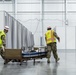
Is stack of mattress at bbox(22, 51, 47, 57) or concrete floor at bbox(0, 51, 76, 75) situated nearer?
concrete floor at bbox(0, 51, 76, 75)

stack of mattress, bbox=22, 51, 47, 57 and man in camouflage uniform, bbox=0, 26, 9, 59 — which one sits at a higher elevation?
man in camouflage uniform, bbox=0, 26, 9, 59

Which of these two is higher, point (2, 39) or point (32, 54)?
point (2, 39)

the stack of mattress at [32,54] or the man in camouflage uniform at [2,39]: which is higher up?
the man in camouflage uniform at [2,39]

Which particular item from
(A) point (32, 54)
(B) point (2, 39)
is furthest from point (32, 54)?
(B) point (2, 39)

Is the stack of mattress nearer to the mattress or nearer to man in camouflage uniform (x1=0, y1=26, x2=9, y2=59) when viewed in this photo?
A: the mattress

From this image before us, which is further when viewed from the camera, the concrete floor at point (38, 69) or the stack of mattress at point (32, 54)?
the stack of mattress at point (32, 54)

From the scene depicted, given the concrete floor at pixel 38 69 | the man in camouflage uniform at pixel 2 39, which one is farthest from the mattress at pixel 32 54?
the man in camouflage uniform at pixel 2 39

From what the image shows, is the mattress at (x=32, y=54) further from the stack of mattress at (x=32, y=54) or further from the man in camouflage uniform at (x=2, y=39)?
the man in camouflage uniform at (x=2, y=39)

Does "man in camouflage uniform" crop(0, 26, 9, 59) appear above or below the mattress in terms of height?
above

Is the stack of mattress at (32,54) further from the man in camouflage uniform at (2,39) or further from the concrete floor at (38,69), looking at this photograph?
the man in camouflage uniform at (2,39)

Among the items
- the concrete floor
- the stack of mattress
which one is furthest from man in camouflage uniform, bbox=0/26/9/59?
the concrete floor

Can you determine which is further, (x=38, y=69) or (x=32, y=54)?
(x=32, y=54)

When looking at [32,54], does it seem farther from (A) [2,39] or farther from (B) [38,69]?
(B) [38,69]

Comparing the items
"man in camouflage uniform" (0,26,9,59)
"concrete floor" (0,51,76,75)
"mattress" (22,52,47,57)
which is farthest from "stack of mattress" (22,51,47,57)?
"man in camouflage uniform" (0,26,9,59)
